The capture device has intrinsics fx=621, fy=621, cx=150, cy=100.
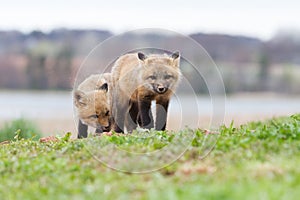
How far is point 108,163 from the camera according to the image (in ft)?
21.5

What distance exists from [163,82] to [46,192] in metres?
3.42

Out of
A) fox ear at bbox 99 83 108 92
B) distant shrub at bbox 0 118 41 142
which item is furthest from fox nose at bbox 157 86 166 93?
distant shrub at bbox 0 118 41 142

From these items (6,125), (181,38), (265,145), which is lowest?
A: (6,125)

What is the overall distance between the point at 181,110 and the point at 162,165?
2.63 metres

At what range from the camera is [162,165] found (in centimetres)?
628

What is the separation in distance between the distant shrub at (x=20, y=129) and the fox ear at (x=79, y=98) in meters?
2.06

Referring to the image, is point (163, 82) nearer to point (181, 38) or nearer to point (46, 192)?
point (181, 38)

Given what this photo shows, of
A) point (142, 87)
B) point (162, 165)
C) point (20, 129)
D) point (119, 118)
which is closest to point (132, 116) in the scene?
point (119, 118)

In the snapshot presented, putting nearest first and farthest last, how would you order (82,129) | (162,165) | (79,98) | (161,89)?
1. (162,165)
2. (161,89)
3. (79,98)
4. (82,129)

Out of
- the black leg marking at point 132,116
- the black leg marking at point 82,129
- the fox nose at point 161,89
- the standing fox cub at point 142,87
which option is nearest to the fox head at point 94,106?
the black leg marking at point 82,129

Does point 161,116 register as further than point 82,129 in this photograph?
No

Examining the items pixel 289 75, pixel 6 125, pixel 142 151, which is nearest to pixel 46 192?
pixel 142 151

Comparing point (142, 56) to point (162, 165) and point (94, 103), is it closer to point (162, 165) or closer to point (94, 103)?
point (94, 103)

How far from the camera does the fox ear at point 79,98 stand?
1007 cm
